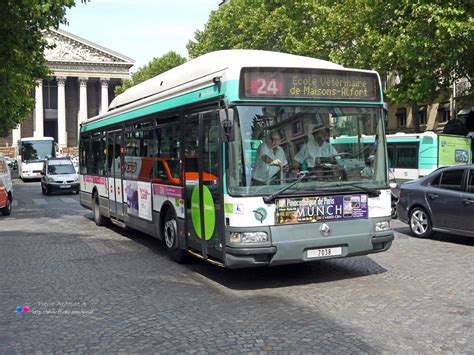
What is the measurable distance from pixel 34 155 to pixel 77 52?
4994 cm

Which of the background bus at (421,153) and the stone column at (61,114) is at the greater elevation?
the stone column at (61,114)

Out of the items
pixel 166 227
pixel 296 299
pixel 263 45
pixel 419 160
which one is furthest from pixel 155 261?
pixel 263 45

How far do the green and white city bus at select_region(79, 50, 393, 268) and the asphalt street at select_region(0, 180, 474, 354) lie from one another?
530 mm

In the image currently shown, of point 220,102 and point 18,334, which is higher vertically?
point 220,102

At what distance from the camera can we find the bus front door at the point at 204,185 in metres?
7.02

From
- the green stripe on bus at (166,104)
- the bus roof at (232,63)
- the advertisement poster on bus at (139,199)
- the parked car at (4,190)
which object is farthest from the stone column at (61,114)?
the bus roof at (232,63)

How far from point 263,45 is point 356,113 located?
112ft

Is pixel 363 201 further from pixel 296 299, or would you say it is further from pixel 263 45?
pixel 263 45

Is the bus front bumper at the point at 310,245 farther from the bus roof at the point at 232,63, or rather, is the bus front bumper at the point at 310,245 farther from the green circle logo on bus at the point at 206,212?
Result: the bus roof at the point at 232,63

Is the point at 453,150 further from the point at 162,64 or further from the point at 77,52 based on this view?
the point at 77,52

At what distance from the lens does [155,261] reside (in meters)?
9.07

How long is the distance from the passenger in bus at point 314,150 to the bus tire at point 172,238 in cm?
253

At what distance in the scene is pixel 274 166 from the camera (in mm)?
6691

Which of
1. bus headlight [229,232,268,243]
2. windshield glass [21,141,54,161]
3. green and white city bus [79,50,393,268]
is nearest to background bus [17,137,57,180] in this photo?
windshield glass [21,141,54,161]
